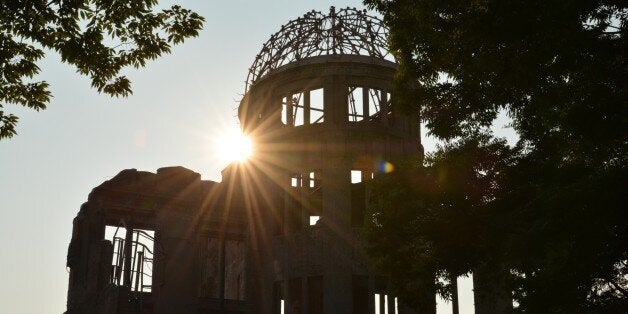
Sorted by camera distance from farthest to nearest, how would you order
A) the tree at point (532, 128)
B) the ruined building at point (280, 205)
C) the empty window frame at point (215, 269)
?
the empty window frame at point (215, 269) → the ruined building at point (280, 205) → the tree at point (532, 128)

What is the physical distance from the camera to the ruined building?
22375 mm

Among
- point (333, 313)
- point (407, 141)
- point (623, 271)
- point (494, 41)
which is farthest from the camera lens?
point (407, 141)

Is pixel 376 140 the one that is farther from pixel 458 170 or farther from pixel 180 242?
pixel 458 170

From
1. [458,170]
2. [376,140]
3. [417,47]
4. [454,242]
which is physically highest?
[376,140]

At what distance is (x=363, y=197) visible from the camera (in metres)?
23.2

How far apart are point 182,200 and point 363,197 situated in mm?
7214

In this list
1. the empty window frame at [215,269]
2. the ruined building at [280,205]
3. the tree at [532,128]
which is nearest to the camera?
the tree at [532,128]

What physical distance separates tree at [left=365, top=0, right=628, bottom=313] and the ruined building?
9.64 meters

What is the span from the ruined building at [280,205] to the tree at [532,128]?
964 cm

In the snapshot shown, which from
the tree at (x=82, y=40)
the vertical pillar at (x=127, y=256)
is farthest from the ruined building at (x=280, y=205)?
the tree at (x=82, y=40)

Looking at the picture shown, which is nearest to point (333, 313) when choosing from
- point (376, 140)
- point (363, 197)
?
point (363, 197)

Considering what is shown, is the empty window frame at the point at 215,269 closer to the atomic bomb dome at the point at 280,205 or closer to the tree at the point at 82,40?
the atomic bomb dome at the point at 280,205

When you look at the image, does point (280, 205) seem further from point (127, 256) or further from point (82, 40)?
point (82, 40)

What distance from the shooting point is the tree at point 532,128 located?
8.43 meters
